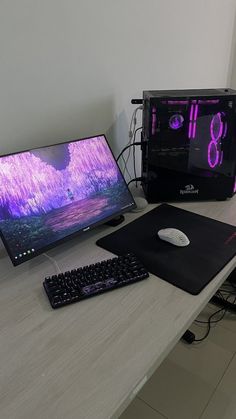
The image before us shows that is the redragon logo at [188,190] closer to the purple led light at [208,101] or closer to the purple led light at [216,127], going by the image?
the purple led light at [216,127]

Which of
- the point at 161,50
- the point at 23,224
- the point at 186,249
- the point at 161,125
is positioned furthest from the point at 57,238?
the point at 161,50

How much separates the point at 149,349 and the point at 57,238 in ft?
1.46

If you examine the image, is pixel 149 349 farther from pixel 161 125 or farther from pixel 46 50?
pixel 46 50

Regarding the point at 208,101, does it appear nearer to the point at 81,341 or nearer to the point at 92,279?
the point at 92,279

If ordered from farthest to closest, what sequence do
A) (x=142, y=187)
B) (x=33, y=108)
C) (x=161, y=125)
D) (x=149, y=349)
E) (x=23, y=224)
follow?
(x=142, y=187) < (x=161, y=125) < (x=33, y=108) < (x=23, y=224) < (x=149, y=349)

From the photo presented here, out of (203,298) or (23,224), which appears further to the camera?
(23,224)

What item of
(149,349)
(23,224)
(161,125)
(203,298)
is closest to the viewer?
(149,349)

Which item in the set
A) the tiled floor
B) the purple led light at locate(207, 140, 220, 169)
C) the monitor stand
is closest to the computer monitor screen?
the monitor stand

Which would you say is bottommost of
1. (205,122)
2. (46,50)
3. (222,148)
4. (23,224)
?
(23,224)

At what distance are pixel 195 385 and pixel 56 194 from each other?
1015 mm

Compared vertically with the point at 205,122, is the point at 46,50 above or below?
above

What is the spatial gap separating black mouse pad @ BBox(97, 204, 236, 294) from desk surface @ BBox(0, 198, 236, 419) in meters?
0.03

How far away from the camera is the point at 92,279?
882mm

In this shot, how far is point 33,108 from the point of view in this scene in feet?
3.49
